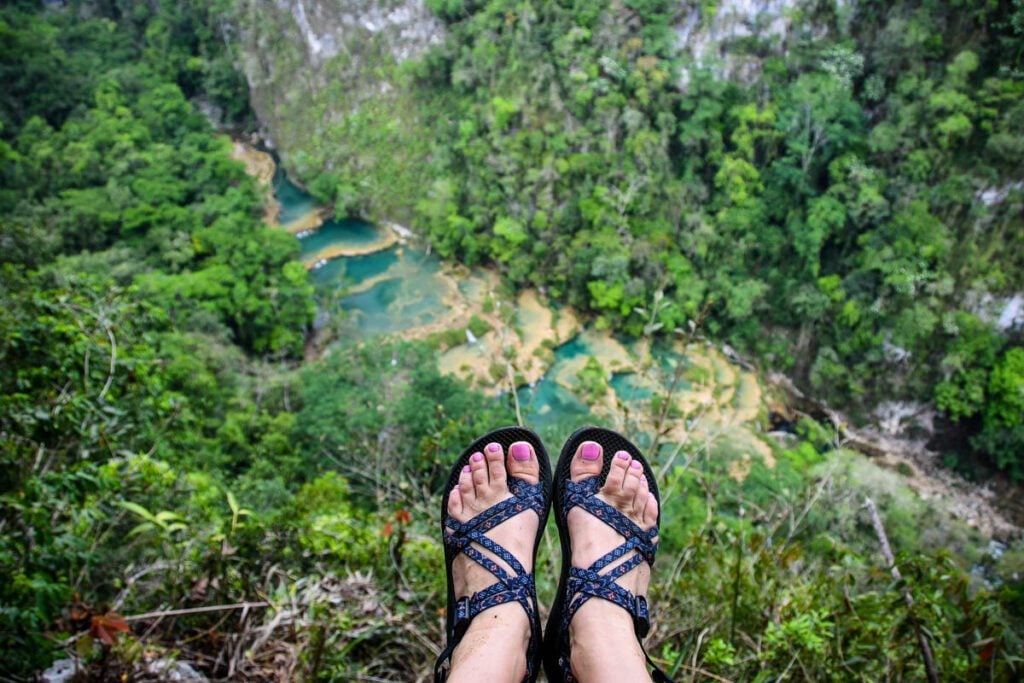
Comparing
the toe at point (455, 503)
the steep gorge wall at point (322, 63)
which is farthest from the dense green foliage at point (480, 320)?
the steep gorge wall at point (322, 63)

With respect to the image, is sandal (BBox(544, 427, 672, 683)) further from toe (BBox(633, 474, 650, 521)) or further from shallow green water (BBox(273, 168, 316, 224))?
shallow green water (BBox(273, 168, 316, 224))

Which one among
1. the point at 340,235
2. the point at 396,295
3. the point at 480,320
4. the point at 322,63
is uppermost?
the point at 322,63

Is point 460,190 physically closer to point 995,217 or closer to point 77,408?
point 995,217

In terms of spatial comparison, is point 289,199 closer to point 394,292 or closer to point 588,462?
point 394,292

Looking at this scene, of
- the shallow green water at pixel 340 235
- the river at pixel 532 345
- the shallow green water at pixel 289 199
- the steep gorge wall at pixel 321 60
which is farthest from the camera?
the steep gorge wall at pixel 321 60

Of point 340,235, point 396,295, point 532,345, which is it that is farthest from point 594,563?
point 340,235

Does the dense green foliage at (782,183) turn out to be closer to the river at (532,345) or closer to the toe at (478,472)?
the river at (532,345)

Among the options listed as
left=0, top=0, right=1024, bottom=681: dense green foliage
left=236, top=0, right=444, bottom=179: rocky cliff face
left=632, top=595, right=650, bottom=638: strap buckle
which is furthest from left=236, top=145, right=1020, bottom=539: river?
left=632, top=595, right=650, bottom=638: strap buckle
